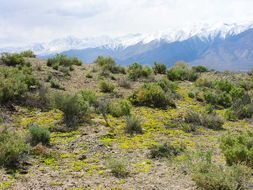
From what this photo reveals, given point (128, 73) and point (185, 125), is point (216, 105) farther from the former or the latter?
point (128, 73)

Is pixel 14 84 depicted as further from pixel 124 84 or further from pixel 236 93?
pixel 236 93

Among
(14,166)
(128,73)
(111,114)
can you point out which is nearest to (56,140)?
(14,166)

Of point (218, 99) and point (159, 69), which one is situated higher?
point (159, 69)

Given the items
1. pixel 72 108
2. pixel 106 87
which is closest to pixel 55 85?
pixel 106 87

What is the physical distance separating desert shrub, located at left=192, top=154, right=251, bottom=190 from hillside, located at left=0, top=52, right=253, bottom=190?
26 millimetres

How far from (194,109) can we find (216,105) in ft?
6.91

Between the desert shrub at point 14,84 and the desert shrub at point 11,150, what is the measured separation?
581 cm

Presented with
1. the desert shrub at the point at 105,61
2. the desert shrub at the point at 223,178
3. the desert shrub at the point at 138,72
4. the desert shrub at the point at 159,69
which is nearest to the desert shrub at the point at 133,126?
the desert shrub at the point at 223,178

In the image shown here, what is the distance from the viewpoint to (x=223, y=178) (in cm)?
1016

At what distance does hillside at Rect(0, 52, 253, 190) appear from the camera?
11.5 metres

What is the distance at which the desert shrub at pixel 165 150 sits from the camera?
13539mm

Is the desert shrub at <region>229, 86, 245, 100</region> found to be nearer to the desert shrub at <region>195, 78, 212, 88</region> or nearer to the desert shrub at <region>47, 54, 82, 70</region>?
the desert shrub at <region>195, 78, 212, 88</region>

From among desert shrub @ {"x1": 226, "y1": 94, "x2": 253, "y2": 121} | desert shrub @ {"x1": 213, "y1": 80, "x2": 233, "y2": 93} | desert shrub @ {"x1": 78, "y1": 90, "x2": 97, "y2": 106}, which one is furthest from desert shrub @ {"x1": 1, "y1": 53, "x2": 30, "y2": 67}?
desert shrub @ {"x1": 226, "y1": 94, "x2": 253, "y2": 121}

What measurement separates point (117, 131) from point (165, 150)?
3049 mm
